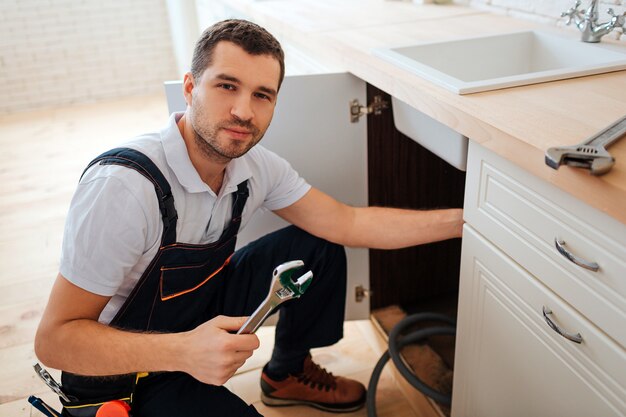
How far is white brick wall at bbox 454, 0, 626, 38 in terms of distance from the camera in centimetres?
143

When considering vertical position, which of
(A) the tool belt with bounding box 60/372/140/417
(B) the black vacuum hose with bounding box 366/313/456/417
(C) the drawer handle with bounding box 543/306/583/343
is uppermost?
(C) the drawer handle with bounding box 543/306/583/343

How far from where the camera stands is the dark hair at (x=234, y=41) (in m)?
1.13

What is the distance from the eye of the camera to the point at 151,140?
1179 mm

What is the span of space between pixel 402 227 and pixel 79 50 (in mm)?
3920

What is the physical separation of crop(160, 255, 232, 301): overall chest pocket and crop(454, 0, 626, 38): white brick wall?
1.13m

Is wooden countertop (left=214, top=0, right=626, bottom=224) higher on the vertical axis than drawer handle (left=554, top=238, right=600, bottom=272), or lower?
higher

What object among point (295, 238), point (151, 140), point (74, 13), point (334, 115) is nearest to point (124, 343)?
point (151, 140)

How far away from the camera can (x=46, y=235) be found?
260cm

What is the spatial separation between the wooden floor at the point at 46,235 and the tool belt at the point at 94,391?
553 mm

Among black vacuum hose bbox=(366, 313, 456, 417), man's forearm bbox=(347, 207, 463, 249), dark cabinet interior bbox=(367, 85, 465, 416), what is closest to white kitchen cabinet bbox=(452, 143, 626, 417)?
man's forearm bbox=(347, 207, 463, 249)

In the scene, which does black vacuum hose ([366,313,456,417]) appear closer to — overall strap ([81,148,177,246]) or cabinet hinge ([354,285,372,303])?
cabinet hinge ([354,285,372,303])

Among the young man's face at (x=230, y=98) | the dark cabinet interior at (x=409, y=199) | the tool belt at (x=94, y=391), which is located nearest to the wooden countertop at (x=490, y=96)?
the dark cabinet interior at (x=409, y=199)

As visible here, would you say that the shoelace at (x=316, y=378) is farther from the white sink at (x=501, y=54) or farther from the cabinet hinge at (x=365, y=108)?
the white sink at (x=501, y=54)

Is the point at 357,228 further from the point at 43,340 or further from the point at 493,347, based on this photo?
the point at 43,340
